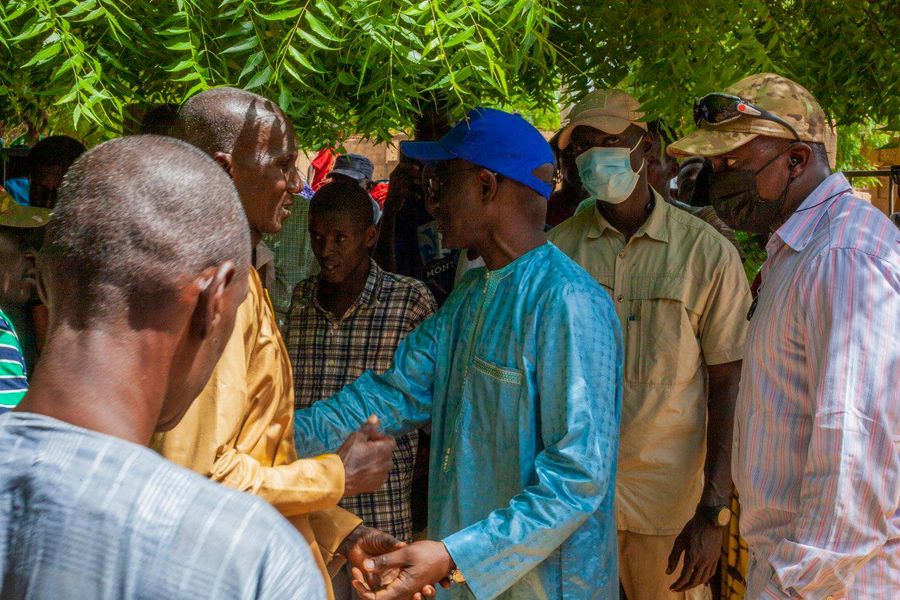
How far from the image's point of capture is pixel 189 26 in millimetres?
2689

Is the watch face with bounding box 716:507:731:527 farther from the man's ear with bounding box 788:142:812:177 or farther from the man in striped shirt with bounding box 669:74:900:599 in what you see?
the man's ear with bounding box 788:142:812:177

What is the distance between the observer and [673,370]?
3.83m

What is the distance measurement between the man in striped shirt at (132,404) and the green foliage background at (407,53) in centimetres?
115

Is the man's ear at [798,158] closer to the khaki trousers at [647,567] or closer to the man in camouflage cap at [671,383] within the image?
the man in camouflage cap at [671,383]

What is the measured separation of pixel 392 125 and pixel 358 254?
5.15 feet

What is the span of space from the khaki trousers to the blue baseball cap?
150cm

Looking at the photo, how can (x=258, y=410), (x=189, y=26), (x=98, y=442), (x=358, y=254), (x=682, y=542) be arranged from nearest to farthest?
1. (x=98, y=442)
2. (x=258, y=410)
3. (x=189, y=26)
4. (x=682, y=542)
5. (x=358, y=254)

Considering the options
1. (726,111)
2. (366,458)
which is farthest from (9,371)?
(726,111)

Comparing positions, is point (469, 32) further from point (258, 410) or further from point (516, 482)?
point (516, 482)

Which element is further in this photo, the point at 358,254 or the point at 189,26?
the point at 358,254

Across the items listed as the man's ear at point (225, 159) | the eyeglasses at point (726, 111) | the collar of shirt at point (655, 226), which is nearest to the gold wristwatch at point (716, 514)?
the collar of shirt at point (655, 226)

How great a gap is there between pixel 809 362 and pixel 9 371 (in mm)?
1881

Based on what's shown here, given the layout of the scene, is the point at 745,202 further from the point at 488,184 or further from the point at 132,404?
the point at 132,404

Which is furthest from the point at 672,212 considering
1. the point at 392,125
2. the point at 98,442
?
the point at 98,442
